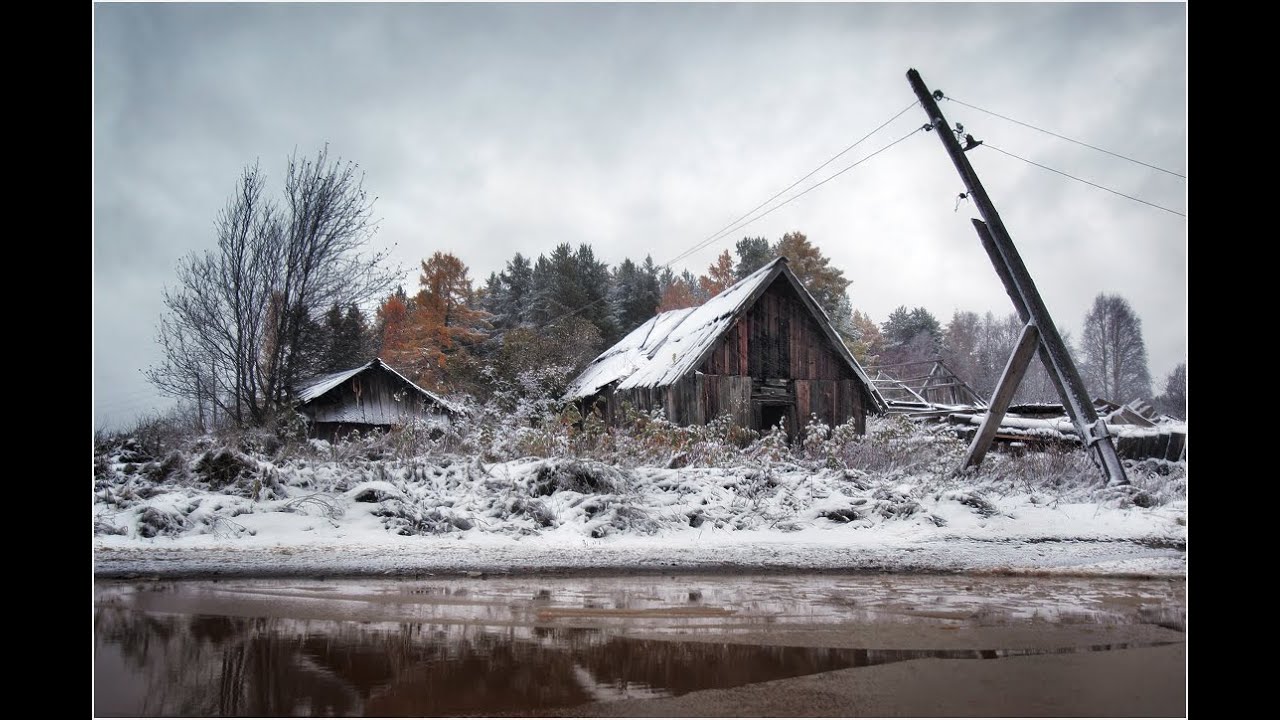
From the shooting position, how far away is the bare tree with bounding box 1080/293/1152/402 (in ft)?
21.5

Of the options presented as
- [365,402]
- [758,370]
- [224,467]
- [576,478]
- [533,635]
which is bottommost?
[533,635]

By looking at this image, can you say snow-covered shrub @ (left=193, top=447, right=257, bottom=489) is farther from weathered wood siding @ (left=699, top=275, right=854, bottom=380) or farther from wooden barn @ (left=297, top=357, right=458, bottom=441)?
weathered wood siding @ (left=699, top=275, right=854, bottom=380)

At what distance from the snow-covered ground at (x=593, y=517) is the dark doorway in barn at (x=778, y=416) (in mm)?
3095

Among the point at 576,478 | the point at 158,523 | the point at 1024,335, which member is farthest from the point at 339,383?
the point at 1024,335

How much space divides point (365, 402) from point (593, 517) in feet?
12.8

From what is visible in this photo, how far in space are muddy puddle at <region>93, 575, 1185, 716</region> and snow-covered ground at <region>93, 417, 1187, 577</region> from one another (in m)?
0.47

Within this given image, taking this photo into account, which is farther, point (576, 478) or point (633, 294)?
point (633, 294)

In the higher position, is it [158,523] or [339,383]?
[339,383]

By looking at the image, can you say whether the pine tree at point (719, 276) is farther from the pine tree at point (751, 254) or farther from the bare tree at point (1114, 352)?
the bare tree at point (1114, 352)

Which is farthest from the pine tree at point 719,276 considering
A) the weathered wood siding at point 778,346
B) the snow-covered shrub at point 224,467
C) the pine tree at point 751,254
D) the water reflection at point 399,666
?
the water reflection at point 399,666

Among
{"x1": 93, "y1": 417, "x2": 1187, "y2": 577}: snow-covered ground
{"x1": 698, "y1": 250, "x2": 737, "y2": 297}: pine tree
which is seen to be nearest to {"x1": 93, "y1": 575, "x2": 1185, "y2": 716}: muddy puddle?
{"x1": 93, "y1": 417, "x2": 1187, "y2": 577}: snow-covered ground

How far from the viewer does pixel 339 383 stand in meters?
7.41

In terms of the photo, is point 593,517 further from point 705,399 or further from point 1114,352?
point 1114,352
